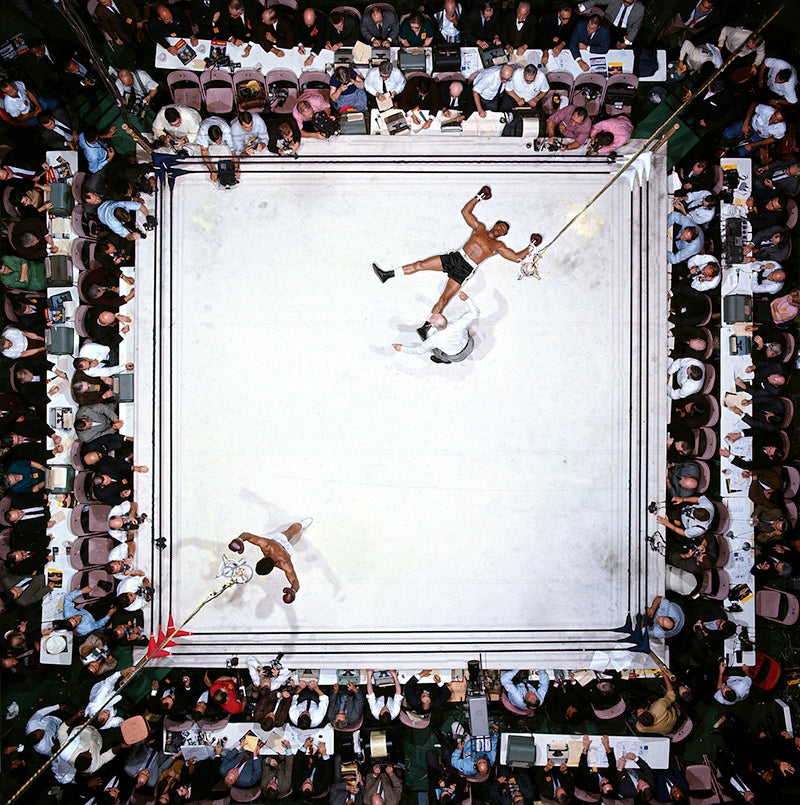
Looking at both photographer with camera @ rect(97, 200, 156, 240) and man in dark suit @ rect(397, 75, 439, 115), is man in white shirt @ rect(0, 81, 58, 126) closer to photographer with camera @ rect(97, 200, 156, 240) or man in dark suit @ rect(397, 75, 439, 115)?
photographer with camera @ rect(97, 200, 156, 240)

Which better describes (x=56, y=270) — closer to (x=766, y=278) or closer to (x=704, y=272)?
(x=704, y=272)

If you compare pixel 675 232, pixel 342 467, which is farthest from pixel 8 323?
pixel 675 232

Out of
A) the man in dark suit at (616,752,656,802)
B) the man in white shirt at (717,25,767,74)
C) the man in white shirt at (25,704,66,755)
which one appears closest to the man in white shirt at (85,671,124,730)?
the man in white shirt at (25,704,66,755)

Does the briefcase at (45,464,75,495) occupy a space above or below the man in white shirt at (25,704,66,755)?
above

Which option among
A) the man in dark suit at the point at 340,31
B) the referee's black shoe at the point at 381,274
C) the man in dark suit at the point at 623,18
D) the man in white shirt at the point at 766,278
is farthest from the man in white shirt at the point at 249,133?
the man in white shirt at the point at 766,278

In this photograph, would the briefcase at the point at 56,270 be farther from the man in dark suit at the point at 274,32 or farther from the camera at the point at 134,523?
the man in dark suit at the point at 274,32

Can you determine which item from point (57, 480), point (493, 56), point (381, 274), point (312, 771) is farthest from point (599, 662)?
point (493, 56)
